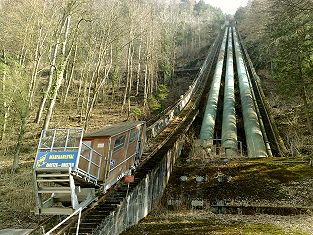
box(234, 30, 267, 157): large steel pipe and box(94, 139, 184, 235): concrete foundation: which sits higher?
box(234, 30, 267, 157): large steel pipe

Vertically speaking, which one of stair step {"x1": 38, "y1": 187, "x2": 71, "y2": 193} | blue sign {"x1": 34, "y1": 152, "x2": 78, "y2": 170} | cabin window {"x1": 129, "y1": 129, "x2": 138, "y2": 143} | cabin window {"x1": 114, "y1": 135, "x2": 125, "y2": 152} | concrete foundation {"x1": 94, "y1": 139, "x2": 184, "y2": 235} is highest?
cabin window {"x1": 129, "y1": 129, "x2": 138, "y2": 143}

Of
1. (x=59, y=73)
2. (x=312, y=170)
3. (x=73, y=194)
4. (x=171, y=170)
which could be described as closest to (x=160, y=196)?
(x=171, y=170)

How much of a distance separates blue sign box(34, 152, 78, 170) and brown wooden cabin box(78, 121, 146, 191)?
0.61 metres

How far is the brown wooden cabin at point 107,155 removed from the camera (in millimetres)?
12258

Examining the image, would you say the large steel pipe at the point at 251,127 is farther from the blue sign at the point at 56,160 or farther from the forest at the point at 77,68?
the blue sign at the point at 56,160

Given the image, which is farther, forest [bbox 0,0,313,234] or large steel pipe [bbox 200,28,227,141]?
large steel pipe [bbox 200,28,227,141]

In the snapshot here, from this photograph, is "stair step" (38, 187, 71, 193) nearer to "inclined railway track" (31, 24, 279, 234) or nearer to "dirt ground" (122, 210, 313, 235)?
"inclined railway track" (31, 24, 279, 234)

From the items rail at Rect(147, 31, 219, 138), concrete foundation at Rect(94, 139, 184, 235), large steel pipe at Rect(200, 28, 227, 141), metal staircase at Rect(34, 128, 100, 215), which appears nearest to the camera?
metal staircase at Rect(34, 128, 100, 215)

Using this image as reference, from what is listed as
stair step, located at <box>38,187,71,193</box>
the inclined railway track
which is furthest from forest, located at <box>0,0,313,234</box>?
stair step, located at <box>38,187,71,193</box>

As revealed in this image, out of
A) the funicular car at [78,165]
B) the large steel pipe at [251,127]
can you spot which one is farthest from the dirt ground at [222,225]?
the large steel pipe at [251,127]

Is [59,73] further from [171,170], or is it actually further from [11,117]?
[171,170]

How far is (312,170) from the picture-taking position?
637 inches

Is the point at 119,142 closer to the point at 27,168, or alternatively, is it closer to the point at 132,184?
the point at 132,184

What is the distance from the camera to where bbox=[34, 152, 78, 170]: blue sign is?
10.5 meters
